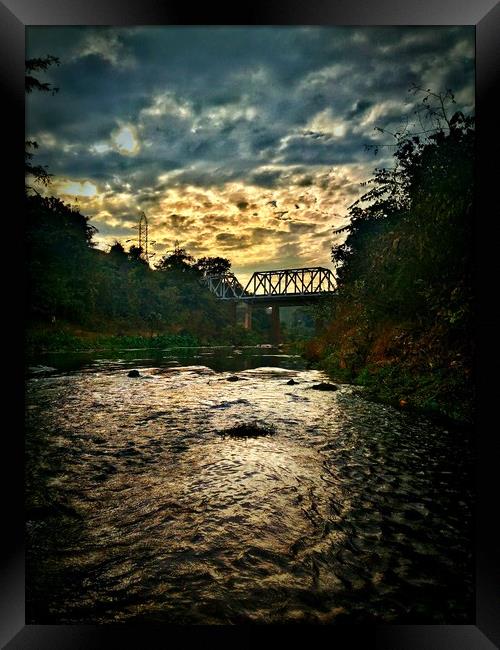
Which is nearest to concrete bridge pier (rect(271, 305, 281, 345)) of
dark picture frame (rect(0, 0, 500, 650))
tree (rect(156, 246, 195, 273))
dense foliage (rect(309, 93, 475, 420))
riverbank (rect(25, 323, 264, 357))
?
riverbank (rect(25, 323, 264, 357))

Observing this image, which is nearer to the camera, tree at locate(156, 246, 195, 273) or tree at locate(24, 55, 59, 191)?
tree at locate(24, 55, 59, 191)

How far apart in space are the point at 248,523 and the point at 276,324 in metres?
22.3

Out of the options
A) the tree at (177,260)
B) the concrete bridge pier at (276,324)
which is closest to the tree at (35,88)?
the tree at (177,260)

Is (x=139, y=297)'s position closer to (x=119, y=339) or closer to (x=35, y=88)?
(x=119, y=339)

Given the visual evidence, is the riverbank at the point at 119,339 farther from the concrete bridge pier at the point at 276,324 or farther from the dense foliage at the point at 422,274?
the dense foliage at the point at 422,274

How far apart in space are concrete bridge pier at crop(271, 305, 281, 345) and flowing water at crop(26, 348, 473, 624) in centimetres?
1932

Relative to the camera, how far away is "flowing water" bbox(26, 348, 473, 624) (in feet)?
5.10

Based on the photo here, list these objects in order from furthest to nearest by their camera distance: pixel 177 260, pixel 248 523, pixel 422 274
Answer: pixel 177 260
pixel 422 274
pixel 248 523

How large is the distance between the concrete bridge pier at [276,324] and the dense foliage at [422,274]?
15561 mm

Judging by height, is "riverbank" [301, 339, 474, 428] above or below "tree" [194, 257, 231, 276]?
below

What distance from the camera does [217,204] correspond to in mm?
3975

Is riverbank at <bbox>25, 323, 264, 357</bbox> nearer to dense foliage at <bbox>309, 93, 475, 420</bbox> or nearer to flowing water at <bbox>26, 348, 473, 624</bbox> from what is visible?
flowing water at <bbox>26, 348, 473, 624</bbox>

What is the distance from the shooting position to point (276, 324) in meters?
24.4
